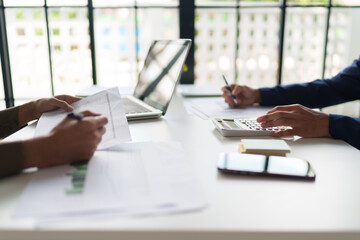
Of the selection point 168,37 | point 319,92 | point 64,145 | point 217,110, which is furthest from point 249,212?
point 168,37

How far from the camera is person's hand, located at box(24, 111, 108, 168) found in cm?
74

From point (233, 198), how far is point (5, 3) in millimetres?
1840

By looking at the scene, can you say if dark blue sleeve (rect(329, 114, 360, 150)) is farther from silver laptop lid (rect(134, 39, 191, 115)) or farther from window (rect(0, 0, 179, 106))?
window (rect(0, 0, 179, 106))

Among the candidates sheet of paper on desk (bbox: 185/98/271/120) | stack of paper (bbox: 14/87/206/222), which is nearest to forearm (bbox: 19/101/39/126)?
stack of paper (bbox: 14/87/206/222)

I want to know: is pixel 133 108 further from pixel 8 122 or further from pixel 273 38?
pixel 273 38

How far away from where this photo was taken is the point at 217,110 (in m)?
1.37

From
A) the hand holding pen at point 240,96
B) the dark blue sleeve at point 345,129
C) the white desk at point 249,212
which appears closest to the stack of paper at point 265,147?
→ the white desk at point 249,212

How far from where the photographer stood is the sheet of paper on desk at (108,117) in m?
0.89

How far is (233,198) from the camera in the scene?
0.64 metres

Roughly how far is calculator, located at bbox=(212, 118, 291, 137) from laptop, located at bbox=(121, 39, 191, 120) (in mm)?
255

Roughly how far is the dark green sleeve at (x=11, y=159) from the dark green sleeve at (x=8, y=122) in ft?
1.46

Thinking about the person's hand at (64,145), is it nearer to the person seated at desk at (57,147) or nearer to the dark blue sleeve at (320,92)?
the person seated at desk at (57,147)

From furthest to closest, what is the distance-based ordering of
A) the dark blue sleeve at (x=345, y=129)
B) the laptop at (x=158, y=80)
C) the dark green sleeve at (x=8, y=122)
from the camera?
the laptop at (x=158, y=80) < the dark green sleeve at (x=8, y=122) < the dark blue sleeve at (x=345, y=129)

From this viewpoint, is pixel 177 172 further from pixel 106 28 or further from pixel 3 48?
pixel 106 28
